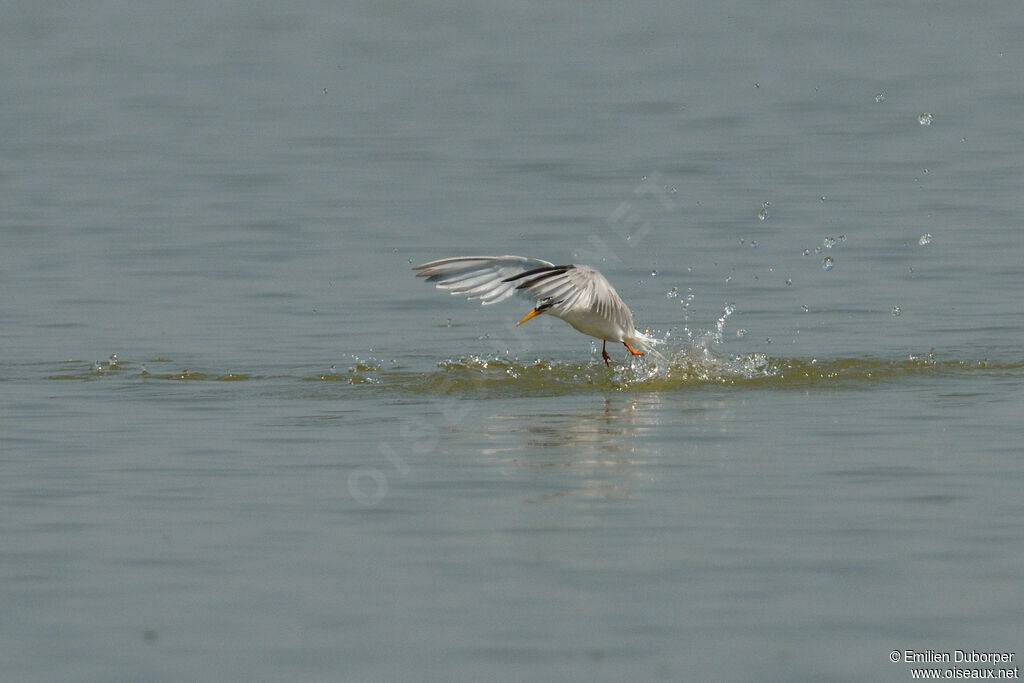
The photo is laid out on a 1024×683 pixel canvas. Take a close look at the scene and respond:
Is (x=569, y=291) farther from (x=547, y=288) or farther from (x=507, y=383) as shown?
(x=507, y=383)

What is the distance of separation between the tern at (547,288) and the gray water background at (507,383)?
0.43m

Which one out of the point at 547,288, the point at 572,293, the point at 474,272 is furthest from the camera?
the point at 474,272

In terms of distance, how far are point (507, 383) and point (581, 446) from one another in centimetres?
237

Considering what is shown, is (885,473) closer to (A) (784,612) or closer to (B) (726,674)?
(A) (784,612)

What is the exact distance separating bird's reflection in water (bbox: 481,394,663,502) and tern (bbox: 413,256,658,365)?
0.62 meters

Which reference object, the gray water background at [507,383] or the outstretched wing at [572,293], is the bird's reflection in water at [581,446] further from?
the outstretched wing at [572,293]

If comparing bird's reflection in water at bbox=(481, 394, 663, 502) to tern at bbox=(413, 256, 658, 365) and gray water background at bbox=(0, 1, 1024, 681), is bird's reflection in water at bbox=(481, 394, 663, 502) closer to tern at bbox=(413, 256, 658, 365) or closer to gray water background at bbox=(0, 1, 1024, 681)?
gray water background at bbox=(0, 1, 1024, 681)

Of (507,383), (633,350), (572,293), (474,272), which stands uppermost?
(474,272)

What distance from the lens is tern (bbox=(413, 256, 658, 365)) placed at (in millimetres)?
10938

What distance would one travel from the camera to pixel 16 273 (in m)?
15.6

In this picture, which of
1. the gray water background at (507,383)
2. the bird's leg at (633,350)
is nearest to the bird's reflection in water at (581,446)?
the gray water background at (507,383)

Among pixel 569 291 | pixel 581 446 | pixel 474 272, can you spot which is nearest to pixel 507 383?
pixel 474 272

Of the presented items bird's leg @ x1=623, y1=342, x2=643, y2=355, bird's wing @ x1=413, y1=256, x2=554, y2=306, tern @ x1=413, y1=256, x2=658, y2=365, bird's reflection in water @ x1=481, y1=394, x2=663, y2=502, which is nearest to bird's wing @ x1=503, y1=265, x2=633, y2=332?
tern @ x1=413, y1=256, x2=658, y2=365

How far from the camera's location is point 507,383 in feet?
38.3
